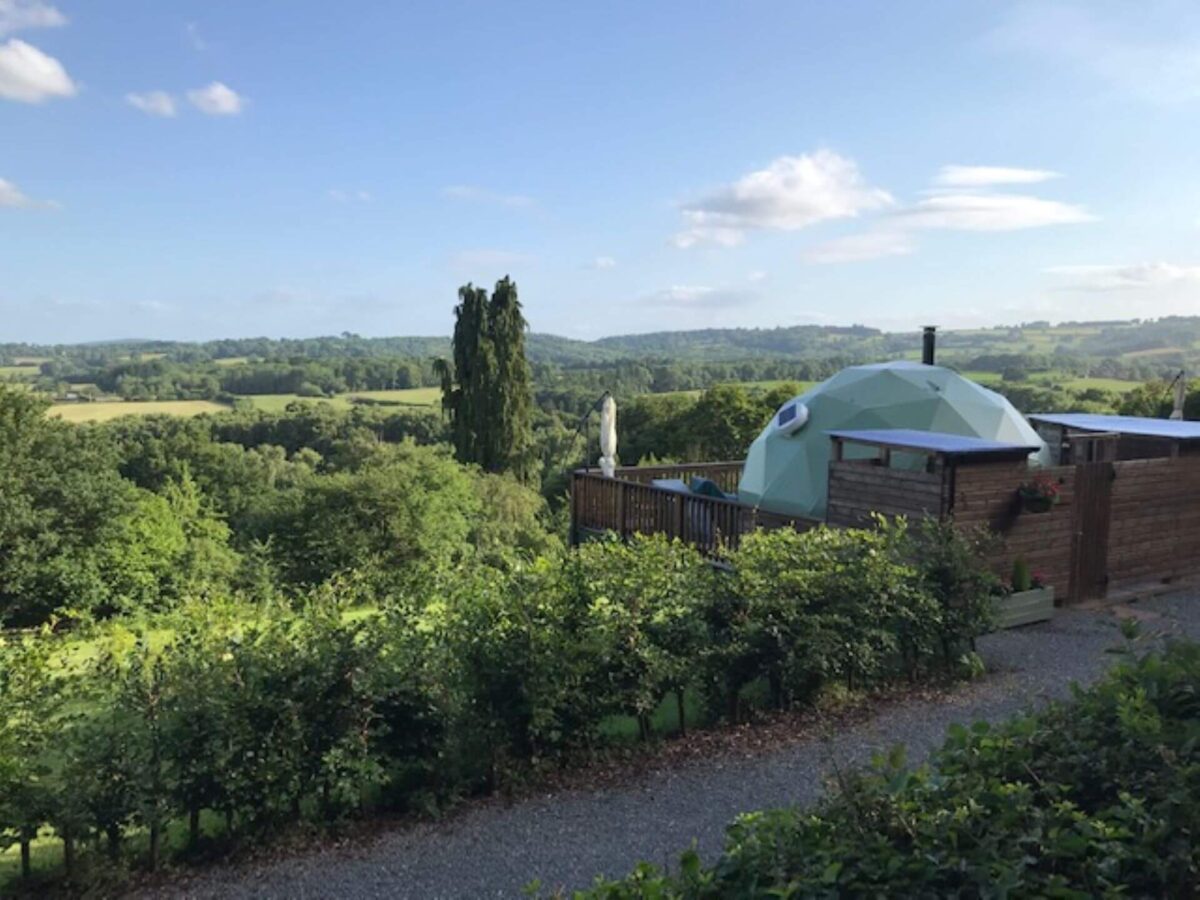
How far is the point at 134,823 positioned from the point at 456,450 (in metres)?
37.7

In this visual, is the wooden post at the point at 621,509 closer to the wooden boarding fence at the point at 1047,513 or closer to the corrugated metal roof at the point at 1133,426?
the wooden boarding fence at the point at 1047,513

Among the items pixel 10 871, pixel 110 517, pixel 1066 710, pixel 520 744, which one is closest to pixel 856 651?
pixel 520 744

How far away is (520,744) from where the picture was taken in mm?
5730

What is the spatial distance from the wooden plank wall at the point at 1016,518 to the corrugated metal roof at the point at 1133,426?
9.16ft

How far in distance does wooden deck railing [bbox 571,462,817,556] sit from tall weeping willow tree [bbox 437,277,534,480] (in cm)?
2640

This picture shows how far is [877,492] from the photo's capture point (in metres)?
9.91

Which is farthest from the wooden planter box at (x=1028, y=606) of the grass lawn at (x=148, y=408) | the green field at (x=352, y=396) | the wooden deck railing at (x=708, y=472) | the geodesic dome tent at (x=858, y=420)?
the green field at (x=352, y=396)

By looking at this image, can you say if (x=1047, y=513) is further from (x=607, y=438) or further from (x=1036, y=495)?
(x=607, y=438)

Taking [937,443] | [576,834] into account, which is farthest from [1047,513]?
[576,834]

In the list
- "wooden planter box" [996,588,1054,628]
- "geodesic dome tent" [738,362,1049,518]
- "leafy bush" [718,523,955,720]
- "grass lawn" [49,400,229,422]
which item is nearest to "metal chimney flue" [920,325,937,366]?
"geodesic dome tent" [738,362,1049,518]

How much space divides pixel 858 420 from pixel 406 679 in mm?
9632

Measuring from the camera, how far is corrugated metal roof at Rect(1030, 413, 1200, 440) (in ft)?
39.1

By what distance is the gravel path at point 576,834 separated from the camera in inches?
178

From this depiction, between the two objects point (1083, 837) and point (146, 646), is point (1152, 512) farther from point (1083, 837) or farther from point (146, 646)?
point (146, 646)
